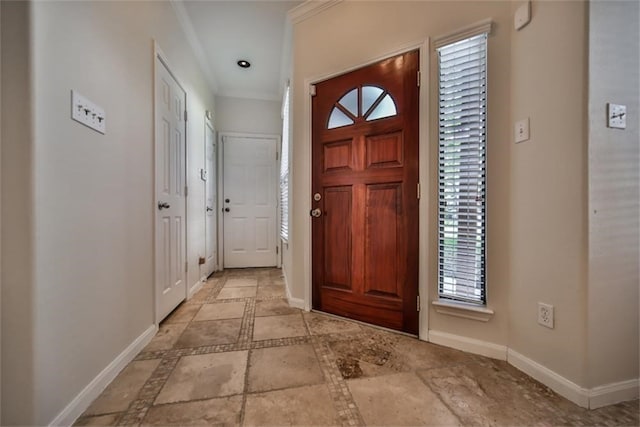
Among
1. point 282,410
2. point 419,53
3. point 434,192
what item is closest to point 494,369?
point 434,192

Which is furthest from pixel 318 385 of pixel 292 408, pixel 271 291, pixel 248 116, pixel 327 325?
pixel 248 116

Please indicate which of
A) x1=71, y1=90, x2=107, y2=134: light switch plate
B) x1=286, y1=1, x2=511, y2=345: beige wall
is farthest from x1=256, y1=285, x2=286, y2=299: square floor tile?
x1=71, y1=90, x2=107, y2=134: light switch plate

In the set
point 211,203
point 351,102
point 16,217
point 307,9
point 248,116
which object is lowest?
point 16,217

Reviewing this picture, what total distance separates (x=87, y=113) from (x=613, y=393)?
8.73 feet

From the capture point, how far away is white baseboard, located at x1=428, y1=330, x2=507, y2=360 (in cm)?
154

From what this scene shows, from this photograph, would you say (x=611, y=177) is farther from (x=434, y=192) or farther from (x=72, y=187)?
(x=72, y=187)

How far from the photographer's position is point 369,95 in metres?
1.97

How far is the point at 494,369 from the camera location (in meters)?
1.44

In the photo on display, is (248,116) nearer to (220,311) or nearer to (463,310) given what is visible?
(220,311)

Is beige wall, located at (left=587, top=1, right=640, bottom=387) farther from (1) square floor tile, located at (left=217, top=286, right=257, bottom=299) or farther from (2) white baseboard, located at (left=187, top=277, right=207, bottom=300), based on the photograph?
(2) white baseboard, located at (left=187, top=277, right=207, bottom=300)

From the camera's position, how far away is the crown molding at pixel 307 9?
217 cm

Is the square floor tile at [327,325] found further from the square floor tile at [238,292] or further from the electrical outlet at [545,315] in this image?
the electrical outlet at [545,315]

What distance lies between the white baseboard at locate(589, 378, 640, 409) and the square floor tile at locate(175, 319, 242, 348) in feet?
6.10

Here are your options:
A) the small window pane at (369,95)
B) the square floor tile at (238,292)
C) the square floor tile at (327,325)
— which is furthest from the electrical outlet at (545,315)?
the square floor tile at (238,292)
